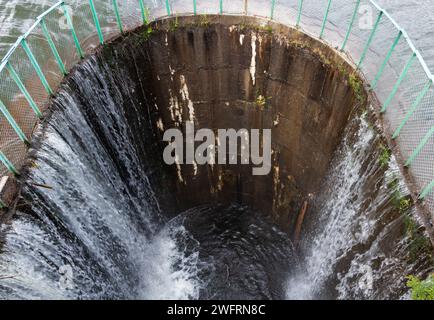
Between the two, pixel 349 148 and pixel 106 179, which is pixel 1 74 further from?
pixel 349 148

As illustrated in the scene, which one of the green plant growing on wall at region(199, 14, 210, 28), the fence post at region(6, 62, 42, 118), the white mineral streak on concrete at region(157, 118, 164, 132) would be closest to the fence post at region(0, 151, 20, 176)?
the fence post at region(6, 62, 42, 118)

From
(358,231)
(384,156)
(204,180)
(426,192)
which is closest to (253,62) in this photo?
(204,180)

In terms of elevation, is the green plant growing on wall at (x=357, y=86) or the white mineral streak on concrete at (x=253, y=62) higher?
the white mineral streak on concrete at (x=253, y=62)

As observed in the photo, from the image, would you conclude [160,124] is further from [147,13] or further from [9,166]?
Answer: [9,166]

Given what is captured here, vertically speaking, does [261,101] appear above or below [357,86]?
above

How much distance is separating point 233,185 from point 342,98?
430cm

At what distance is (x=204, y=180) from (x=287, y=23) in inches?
191

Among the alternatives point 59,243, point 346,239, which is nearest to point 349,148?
point 346,239

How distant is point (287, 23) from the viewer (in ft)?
27.9

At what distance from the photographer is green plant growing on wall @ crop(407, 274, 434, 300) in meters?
4.84

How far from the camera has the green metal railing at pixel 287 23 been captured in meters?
5.83

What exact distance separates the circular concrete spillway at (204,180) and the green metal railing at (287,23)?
346mm

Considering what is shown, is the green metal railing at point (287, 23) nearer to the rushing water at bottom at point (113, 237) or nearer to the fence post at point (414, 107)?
the fence post at point (414, 107)

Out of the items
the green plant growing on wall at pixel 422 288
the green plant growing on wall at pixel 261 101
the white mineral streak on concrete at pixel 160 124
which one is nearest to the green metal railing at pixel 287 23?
the green plant growing on wall at pixel 422 288
